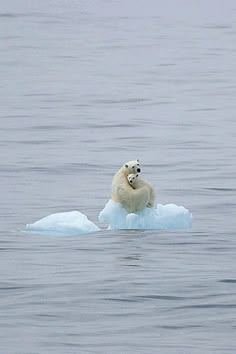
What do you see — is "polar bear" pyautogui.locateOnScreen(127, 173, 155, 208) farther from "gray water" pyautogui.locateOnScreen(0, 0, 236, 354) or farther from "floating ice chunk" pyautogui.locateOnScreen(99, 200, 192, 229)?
"gray water" pyautogui.locateOnScreen(0, 0, 236, 354)

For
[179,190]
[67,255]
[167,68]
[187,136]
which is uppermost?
[167,68]

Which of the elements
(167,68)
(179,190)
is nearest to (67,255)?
(179,190)

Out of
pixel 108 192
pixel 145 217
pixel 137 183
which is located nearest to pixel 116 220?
pixel 145 217

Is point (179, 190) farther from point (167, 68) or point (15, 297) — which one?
point (167, 68)

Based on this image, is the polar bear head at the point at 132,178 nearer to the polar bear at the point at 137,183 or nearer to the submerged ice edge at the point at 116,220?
the polar bear at the point at 137,183

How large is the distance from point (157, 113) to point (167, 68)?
9.59m

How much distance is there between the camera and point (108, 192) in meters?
18.8

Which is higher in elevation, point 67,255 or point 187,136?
point 187,136

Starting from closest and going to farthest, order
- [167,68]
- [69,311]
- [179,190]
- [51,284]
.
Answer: [69,311]
[51,284]
[179,190]
[167,68]

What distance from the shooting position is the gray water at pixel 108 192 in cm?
1298

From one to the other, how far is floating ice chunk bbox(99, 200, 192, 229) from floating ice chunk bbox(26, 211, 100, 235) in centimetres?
18

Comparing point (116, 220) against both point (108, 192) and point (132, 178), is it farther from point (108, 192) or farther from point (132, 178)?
point (108, 192)

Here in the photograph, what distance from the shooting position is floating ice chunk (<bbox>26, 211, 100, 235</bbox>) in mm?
15633

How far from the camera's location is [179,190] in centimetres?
1892
